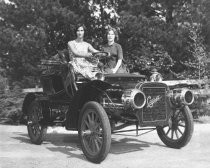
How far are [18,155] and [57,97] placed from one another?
1.50m

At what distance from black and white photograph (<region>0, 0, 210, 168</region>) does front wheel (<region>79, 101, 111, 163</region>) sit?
2 centimetres

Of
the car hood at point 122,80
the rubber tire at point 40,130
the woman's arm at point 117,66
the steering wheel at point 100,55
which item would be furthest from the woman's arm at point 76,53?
the rubber tire at point 40,130

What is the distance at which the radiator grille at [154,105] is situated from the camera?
6480 millimetres

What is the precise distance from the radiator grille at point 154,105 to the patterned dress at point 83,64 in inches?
44.8

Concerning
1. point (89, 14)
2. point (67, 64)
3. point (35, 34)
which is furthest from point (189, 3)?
point (67, 64)

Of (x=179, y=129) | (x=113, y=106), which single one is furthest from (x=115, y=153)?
(x=179, y=129)

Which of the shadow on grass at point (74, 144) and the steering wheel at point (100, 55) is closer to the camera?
the shadow on grass at point (74, 144)

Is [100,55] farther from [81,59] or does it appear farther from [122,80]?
[122,80]

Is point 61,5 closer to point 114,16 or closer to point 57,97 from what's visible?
point 114,16

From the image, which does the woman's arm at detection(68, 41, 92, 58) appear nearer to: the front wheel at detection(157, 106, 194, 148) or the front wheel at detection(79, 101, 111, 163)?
the front wheel at detection(79, 101, 111, 163)

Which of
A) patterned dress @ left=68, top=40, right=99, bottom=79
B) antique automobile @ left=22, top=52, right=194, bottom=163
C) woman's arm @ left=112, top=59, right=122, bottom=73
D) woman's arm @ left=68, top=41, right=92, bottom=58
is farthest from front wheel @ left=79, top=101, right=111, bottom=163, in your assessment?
woman's arm @ left=68, top=41, right=92, bottom=58

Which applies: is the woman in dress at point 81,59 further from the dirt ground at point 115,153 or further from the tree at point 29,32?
the tree at point 29,32

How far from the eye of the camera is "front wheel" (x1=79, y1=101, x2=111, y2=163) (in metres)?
6.05

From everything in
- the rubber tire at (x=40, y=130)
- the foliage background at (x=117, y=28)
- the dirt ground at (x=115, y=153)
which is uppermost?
the foliage background at (x=117, y=28)
